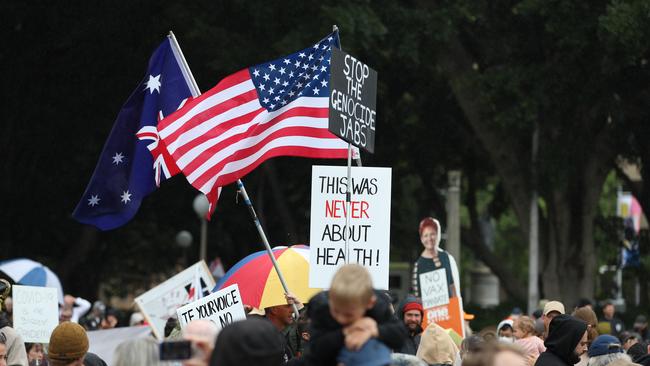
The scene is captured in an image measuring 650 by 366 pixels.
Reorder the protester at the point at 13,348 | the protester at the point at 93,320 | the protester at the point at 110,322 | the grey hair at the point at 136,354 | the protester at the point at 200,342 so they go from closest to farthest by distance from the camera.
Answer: the protester at the point at 200,342, the grey hair at the point at 136,354, the protester at the point at 13,348, the protester at the point at 110,322, the protester at the point at 93,320

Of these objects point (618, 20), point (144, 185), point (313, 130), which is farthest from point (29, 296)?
point (618, 20)

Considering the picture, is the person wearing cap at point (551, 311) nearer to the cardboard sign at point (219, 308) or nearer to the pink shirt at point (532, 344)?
the pink shirt at point (532, 344)

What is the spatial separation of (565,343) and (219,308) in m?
2.81

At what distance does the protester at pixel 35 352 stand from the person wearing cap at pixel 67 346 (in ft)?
13.1

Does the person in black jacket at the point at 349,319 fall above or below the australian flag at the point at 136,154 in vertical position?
below

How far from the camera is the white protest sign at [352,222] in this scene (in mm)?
10422

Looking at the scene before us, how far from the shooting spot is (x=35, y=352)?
1280 centimetres

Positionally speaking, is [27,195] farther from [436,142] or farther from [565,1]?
[565,1]

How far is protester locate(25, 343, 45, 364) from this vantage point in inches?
482

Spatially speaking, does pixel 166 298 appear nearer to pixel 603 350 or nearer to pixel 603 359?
pixel 603 350

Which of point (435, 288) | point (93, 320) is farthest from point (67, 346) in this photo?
point (93, 320)

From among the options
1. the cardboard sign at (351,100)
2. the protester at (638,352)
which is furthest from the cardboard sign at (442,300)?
the cardboard sign at (351,100)

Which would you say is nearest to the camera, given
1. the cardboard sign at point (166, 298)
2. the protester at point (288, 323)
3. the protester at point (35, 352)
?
the protester at point (288, 323)

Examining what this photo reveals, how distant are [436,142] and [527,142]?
3.59m
